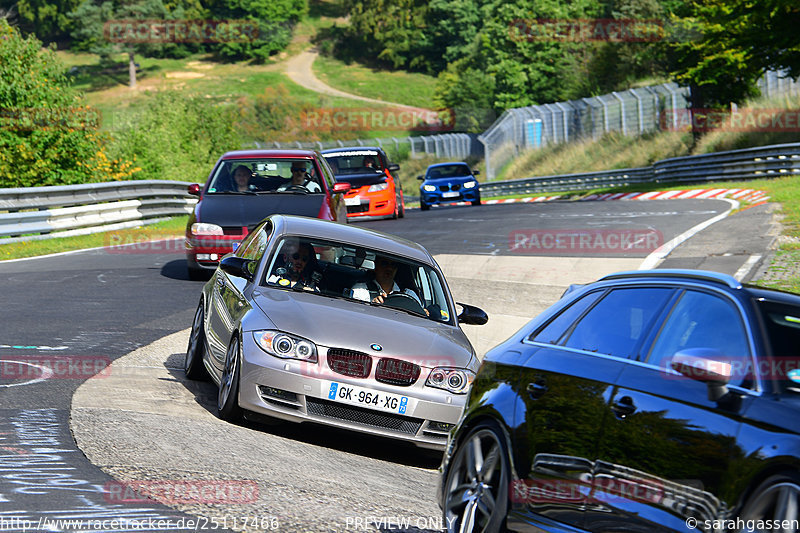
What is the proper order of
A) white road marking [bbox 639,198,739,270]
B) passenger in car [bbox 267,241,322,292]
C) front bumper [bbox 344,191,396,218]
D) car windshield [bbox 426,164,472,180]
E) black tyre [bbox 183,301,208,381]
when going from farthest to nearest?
car windshield [bbox 426,164,472,180]
front bumper [bbox 344,191,396,218]
white road marking [bbox 639,198,739,270]
black tyre [bbox 183,301,208,381]
passenger in car [bbox 267,241,322,292]

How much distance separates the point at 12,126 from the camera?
2869 cm

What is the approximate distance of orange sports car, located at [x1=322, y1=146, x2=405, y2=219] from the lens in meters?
28.3

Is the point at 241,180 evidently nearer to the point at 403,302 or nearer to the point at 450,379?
the point at 403,302

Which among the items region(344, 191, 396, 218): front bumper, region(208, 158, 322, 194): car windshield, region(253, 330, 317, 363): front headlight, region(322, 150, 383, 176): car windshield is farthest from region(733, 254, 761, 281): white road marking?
region(322, 150, 383, 176): car windshield

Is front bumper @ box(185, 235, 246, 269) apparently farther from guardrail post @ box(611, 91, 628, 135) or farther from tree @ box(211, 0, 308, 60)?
tree @ box(211, 0, 308, 60)

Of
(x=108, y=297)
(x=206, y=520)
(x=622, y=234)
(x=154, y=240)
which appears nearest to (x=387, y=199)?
(x=154, y=240)

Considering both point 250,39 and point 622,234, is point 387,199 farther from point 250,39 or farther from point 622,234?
point 250,39

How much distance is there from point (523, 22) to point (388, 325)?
88.1 meters

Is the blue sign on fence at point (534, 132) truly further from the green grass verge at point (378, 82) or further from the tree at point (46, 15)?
the tree at point (46, 15)

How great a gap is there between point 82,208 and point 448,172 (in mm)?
17191

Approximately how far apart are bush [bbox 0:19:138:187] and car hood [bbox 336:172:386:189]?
274 inches

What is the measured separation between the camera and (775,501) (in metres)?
3.99

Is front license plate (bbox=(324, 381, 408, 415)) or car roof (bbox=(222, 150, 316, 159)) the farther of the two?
car roof (bbox=(222, 150, 316, 159))

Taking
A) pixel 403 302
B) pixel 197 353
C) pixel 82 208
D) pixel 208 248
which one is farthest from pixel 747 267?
pixel 82 208
